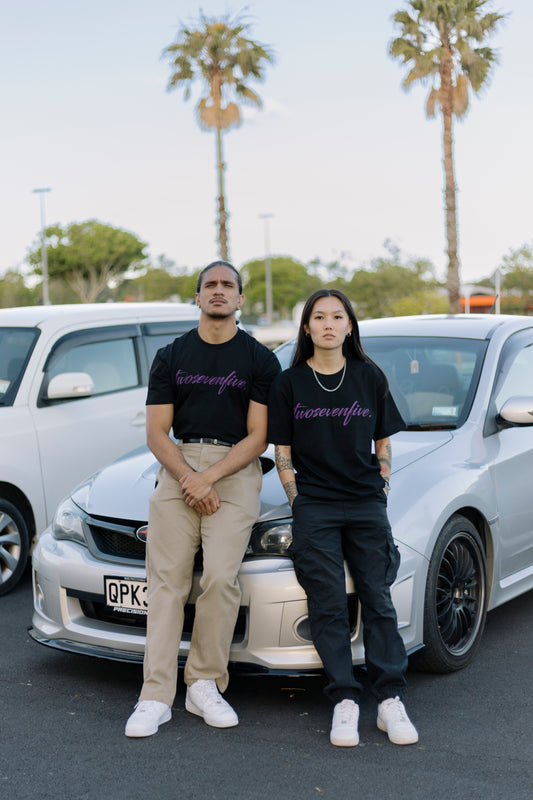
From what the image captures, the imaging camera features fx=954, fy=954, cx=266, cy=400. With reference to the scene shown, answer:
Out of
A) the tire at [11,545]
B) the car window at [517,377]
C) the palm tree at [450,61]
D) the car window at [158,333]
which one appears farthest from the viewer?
the palm tree at [450,61]

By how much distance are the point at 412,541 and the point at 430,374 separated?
1334 mm

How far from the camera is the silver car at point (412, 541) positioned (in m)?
3.83

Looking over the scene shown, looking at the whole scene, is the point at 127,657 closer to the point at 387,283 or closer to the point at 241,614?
the point at 241,614

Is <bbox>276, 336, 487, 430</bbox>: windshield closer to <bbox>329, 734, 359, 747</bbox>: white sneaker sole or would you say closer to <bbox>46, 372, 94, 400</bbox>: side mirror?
<bbox>329, 734, 359, 747</bbox>: white sneaker sole

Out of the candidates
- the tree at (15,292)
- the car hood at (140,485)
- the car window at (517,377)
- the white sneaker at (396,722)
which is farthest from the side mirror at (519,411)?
the tree at (15,292)

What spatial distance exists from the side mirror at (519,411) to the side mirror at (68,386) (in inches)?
113

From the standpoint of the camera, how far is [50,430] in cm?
617

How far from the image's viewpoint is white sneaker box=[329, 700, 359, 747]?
358cm

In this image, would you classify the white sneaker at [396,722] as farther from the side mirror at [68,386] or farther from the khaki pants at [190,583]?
the side mirror at [68,386]

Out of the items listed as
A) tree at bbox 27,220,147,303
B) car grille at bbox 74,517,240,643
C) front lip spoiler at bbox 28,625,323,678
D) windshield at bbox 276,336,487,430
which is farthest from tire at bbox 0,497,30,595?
tree at bbox 27,220,147,303

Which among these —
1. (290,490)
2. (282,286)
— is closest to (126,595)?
(290,490)

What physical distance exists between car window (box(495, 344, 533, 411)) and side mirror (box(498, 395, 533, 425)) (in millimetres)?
185

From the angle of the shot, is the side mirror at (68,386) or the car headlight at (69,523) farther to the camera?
the side mirror at (68,386)

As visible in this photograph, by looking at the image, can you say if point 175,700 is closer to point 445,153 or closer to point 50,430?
point 50,430
